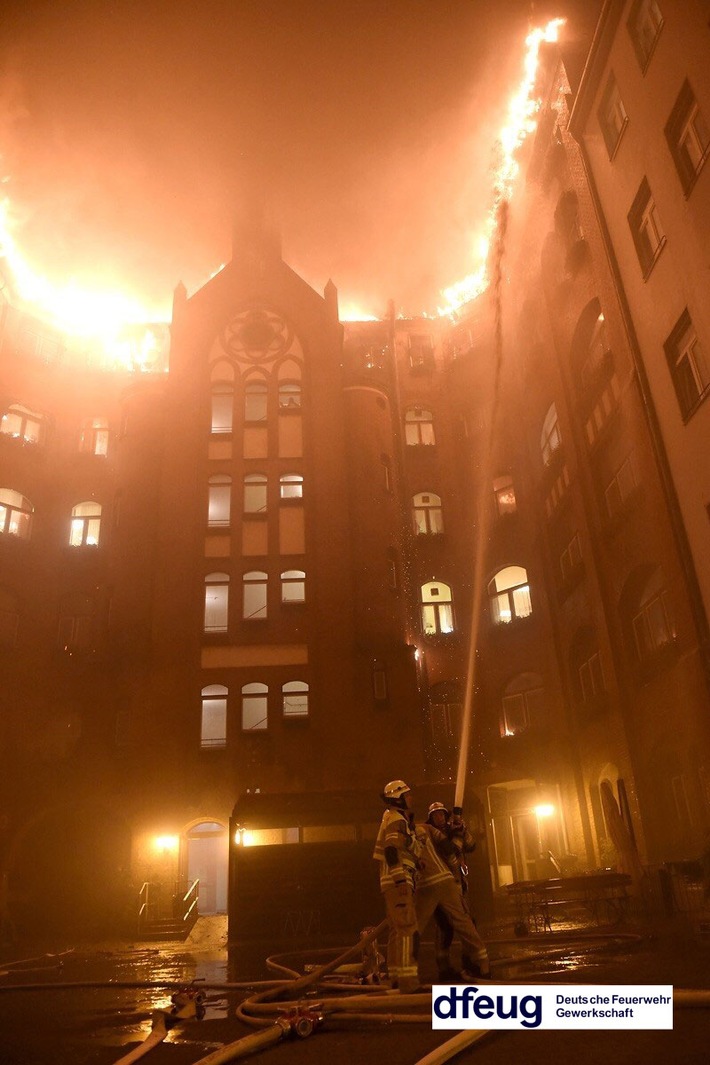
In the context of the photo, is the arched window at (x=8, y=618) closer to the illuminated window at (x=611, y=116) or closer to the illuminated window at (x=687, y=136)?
the illuminated window at (x=611, y=116)

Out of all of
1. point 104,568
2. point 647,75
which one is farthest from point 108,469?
point 647,75

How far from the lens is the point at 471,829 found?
17.9m

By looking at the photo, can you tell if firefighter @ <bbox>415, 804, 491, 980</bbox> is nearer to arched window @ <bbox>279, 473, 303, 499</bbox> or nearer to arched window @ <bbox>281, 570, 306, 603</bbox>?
arched window @ <bbox>281, 570, 306, 603</bbox>

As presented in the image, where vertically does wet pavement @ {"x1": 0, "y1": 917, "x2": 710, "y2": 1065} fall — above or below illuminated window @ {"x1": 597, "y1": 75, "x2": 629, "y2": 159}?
below

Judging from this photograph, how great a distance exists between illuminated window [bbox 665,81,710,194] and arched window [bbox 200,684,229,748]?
20.6 meters

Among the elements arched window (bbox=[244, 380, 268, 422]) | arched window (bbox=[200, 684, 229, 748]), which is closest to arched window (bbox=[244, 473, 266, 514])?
arched window (bbox=[244, 380, 268, 422])

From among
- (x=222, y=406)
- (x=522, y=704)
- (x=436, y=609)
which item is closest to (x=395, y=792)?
(x=522, y=704)

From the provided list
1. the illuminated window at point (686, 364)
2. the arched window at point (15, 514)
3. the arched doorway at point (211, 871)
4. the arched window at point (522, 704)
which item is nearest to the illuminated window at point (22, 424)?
the arched window at point (15, 514)

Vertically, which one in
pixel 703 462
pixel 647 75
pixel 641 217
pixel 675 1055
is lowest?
pixel 675 1055

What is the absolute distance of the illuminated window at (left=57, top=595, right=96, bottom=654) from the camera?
28.9 m

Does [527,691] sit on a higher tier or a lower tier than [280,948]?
higher

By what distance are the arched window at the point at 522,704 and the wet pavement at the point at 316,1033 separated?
47.8 ft

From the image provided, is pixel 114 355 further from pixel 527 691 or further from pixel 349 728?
pixel 527 691

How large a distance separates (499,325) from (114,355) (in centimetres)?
1837
